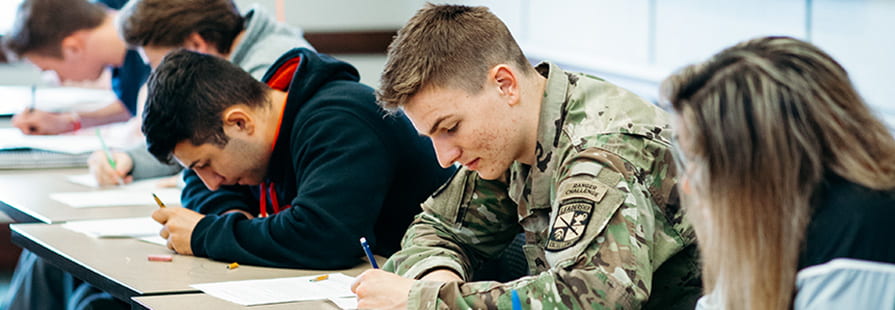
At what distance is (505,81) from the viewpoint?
157cm

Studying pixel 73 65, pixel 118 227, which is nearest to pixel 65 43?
pixel 73 65

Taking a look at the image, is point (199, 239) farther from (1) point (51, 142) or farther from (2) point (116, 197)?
(1) point (51, 142)

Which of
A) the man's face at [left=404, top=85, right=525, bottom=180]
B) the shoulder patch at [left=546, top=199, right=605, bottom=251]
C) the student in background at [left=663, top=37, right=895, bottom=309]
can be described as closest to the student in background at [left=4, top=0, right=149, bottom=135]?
the man's face at [left=404, top=85, right=525, bottom=180]

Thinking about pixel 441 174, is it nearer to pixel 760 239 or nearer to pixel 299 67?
pixel 299 67

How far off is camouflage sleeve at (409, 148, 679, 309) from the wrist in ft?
9.56

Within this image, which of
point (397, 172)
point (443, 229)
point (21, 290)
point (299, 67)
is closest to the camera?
point (443, 229)

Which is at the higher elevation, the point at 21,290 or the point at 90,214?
the point at 90,214

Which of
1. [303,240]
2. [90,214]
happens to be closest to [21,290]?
[90,214]

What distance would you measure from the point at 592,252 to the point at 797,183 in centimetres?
41

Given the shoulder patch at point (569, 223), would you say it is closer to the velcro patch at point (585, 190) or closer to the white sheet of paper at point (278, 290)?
the velcro patch at point (585, 190)

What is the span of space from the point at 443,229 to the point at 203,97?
0.64m

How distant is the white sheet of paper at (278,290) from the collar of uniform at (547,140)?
1.20 ft

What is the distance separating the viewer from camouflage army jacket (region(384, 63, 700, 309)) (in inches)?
53.2

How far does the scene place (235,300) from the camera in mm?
1679
